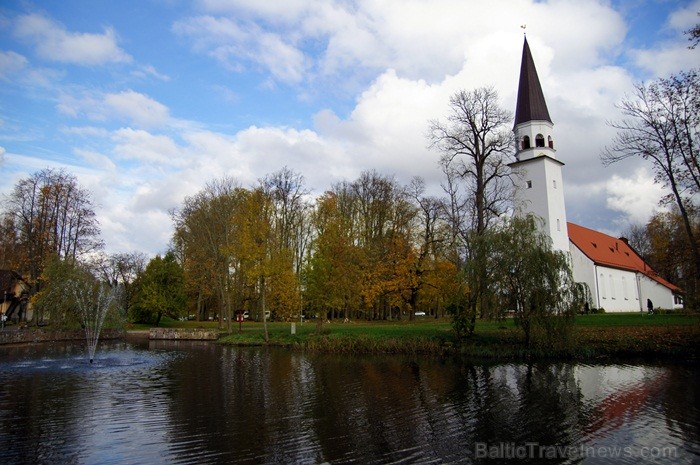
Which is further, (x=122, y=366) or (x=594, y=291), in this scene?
(x=594, y=291)

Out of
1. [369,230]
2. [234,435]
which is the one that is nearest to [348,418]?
[234,435]

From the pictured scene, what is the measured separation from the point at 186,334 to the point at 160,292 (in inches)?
408

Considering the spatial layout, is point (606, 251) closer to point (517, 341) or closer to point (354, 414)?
point (517, 341)

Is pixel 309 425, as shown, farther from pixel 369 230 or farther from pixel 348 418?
pixel 369 230

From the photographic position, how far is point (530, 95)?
127ft

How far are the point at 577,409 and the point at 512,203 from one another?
91.8ft

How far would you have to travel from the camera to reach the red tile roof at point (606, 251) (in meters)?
45.2

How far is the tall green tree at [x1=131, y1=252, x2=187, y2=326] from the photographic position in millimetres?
46250

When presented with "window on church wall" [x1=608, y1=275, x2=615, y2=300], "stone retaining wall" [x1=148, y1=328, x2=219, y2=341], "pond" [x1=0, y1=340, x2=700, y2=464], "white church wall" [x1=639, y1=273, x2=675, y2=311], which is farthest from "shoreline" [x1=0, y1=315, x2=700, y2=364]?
"white church wall" [x1=639, y1=273, x2=675, y2=311]

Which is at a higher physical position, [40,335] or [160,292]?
[160,292]

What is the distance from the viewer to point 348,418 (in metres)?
10.9

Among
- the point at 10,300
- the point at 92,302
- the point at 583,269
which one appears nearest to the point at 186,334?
the point at 92,302

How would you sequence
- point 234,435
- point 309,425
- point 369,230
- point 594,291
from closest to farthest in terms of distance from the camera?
point 234,435
point 309,425
point 594,291
point 369,230

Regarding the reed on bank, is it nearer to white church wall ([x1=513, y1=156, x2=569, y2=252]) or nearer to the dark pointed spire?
white church wall ([x1=513, y1=156, x2=569, y2=252])
